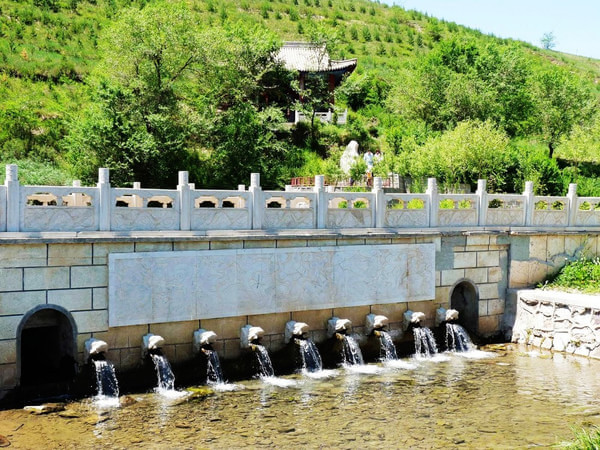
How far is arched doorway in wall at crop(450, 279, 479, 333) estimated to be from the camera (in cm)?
1559

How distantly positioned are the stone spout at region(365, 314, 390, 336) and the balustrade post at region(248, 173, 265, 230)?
3341mm

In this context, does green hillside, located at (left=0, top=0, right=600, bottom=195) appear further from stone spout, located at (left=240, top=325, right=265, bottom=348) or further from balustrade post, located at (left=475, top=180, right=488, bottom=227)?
stone spout, located at (left=240, top=325, right=265, bottom=348)

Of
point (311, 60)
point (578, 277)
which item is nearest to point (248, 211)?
point (578, 277)

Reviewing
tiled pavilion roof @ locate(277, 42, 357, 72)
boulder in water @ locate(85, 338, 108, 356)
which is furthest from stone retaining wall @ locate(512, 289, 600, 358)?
tiled pavilion roof @ locate(277, 42, 357, 72)

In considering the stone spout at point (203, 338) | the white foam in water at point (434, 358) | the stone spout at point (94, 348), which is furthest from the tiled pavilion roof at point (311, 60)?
the stone spout at point (94, 348)

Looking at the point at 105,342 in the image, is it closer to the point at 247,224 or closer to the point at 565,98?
the point at 247,224

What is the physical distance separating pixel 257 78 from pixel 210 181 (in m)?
7.36

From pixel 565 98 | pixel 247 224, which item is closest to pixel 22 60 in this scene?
pixel 247 224

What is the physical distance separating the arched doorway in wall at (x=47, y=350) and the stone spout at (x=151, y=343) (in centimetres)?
118

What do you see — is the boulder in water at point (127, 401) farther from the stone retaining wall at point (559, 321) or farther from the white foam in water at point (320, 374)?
the stone retaining wall at point (559, 321)

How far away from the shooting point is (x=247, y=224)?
12492 millimetres

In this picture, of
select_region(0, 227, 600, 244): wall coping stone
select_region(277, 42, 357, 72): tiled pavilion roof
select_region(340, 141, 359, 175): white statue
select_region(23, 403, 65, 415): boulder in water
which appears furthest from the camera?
select_region(277, 42, 357, 72): tiled pavilion roof

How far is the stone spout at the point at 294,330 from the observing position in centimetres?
1271

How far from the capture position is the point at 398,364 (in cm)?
1359
